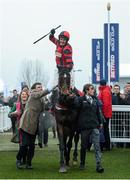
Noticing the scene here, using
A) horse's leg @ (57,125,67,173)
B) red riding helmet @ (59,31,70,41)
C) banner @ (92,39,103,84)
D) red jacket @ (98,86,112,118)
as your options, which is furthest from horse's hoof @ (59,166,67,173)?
banner @ (92,39,103,84)

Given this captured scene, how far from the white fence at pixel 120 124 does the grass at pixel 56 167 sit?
49 cm

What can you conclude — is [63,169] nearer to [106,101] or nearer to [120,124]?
[106,101]

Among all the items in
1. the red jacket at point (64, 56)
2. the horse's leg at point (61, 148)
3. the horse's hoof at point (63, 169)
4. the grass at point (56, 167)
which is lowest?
the grass at point (56, 167)

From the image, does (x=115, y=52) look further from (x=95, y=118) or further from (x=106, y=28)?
(x=95, y=118)

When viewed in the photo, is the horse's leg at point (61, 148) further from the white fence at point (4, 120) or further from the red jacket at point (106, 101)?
the white fence at point (4, 120)

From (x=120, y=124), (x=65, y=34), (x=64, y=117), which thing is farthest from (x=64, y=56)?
(x=120, y=124)

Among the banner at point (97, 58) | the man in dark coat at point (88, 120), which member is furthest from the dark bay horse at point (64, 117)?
the banner at point (97, 58)

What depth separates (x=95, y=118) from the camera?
11125 mm

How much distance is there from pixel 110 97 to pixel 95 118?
4042 mm

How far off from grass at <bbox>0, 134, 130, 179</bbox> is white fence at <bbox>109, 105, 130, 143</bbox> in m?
0.49

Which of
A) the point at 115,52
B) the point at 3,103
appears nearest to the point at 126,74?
the point at 3,103

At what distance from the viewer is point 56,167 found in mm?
11727

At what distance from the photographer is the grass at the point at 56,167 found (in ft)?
34.7

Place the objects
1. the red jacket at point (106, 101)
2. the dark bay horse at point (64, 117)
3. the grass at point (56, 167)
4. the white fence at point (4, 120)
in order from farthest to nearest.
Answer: the white fence at point (4, 120) → the red jacket at point (106, 101) → the dark bay horse at point (64, 117) → the grass at point (56, 167)
